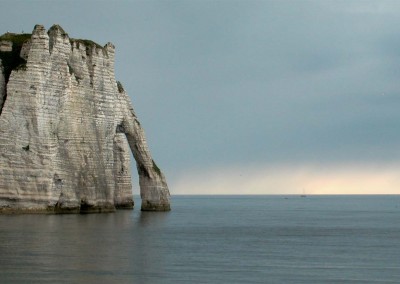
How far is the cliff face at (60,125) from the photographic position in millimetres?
72500

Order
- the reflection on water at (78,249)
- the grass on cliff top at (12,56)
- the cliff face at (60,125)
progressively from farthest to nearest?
the grass on cliff top at (12,56) → the cliff face at (60,125) → the reflection on water at (78,249)

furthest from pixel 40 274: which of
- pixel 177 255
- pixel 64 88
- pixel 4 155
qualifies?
pixel 64 88

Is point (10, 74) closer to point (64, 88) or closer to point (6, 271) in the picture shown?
point (64, 88)

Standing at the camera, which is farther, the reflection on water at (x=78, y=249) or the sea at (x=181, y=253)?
A: the sea at (x=181, y=253)

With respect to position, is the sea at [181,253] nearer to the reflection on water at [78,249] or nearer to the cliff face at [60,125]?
the reflection on water at [78,249]

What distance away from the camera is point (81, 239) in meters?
52.6

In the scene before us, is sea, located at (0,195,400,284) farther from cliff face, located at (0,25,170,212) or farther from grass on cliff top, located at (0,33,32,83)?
grass on cliff top, located at (0,33,32,83)

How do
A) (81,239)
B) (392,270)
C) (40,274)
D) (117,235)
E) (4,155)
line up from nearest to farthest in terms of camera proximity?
(40,274)
(392,270)
(81,239)
(117,235)
(4,155)

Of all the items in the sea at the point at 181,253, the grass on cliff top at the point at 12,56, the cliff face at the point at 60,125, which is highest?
the grass on cliff top at the point at 12,56

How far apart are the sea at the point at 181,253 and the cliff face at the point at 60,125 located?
355cm

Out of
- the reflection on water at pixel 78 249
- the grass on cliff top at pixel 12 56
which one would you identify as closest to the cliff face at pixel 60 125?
the grass on cliff top at pixel 12 56

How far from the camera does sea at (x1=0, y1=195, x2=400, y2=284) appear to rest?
37.4m

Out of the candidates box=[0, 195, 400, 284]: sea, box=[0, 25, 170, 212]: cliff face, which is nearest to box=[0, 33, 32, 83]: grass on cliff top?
box=[0, 25, 170, 212]: cliff face

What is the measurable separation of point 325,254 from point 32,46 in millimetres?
35210
